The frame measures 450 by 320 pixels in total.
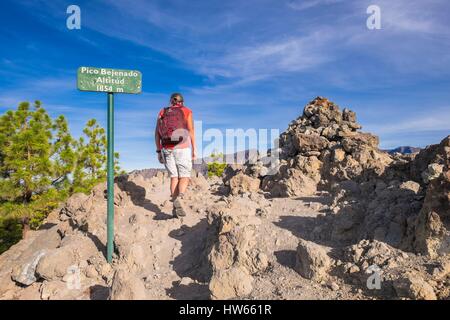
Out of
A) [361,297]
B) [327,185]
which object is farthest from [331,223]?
[327,185]

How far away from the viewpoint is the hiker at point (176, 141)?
6816mm

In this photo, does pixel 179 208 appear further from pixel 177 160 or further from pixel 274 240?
pixel 274 240

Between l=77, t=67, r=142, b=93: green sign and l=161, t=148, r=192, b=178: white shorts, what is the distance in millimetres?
1641

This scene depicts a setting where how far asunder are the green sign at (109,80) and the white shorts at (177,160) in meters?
1.64

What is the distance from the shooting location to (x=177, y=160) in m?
7.04

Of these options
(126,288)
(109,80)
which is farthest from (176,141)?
(126,288)

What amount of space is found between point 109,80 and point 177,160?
A: 2.20 meters

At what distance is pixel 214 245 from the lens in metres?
5.59

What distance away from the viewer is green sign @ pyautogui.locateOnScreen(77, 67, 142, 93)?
18.3 ft

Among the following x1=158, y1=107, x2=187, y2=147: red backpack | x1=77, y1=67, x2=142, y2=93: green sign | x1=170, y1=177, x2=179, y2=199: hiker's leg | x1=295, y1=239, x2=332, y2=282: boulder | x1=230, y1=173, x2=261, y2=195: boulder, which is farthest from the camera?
x1=230, y1=173, x2=261, y2=195: boulder

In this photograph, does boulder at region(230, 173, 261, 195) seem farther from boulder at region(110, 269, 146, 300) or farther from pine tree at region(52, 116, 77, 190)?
pine tree at region(52, 116, 77, 190)

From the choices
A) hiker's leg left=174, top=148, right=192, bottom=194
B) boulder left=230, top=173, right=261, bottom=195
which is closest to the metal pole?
hiker's leg left=174, top=148, right=192, bottom=194
